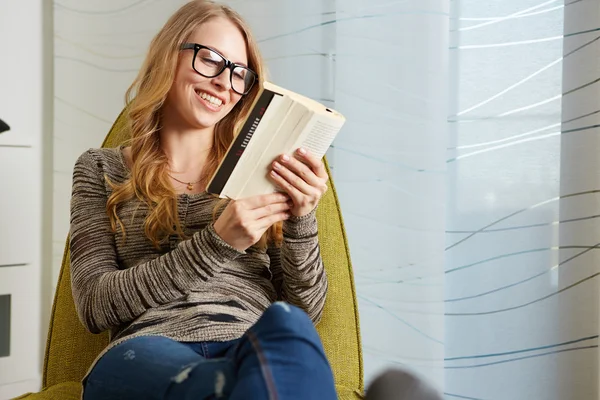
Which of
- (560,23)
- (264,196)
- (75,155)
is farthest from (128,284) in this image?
(75,155)

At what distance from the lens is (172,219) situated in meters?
1.15

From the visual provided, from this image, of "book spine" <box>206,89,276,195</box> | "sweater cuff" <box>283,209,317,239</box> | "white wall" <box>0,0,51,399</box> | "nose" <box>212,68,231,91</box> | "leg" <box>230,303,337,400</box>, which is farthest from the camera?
"white wall" <box>0,0,51,399</box>

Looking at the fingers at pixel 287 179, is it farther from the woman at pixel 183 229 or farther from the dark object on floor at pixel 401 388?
the dark object on floor at pixel 401 388

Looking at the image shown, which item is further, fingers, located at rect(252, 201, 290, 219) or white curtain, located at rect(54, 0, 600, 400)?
white curtain, located at rect(54, 0, 600, 400)

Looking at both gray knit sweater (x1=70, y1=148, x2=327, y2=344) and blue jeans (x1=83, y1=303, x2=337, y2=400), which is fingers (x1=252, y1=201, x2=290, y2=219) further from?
blue jeans (x1=83, y1=303, x2=337, y2=400)

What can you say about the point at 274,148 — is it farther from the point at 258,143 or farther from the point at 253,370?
the point at 253,370

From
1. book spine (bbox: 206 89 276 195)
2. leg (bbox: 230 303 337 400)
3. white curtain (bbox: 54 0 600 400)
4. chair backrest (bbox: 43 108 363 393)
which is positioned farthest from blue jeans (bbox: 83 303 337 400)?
white curtain (bbox: 54 0 600 400)

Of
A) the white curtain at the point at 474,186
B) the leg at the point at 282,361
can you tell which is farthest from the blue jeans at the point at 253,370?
the white curtain at the point at 474,186

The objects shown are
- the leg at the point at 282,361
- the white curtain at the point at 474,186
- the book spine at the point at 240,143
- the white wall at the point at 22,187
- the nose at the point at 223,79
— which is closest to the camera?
the leg at the point at 282,361

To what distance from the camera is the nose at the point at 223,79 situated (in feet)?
3.95

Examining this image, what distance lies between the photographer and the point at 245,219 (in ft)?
3.31

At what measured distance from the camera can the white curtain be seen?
152cm

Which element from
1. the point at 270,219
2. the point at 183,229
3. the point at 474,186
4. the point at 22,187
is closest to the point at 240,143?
the point at 270,219

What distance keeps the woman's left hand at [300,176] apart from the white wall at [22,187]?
1322 mm
